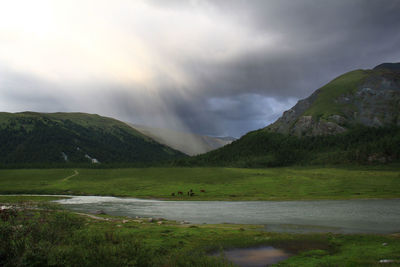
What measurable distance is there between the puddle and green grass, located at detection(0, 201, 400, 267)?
3.88 ft

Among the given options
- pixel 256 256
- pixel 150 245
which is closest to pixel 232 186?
pixel 150 245

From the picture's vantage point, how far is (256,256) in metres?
28.6

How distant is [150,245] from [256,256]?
424 inches

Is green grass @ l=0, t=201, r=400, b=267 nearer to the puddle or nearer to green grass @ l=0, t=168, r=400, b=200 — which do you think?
the puddle

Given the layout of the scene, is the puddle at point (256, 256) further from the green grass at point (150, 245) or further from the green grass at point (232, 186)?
the green grass at point (232, 186)

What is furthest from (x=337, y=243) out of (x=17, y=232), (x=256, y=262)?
(x=17, y=232)

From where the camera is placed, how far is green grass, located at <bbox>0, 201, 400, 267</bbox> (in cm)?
1600

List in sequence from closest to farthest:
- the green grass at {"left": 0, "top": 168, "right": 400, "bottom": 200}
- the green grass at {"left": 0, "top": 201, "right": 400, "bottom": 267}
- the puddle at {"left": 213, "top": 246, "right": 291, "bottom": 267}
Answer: the green grass at {"left": 0, "top": 201, "right": 400, "bottom": 267}
the puddle at {"left": 213, "top": 246, "right": 291, "bottom": 267}
the green grass at {"left": 0, "top": 168, "right": 400, "bottom": 200}

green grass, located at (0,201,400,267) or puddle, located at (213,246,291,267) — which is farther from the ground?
green grass, located at (0,201,400,267)

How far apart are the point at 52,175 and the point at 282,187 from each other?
149 m

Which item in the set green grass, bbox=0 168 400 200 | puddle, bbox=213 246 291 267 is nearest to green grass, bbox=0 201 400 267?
puddle, bbox=213 246 291 267

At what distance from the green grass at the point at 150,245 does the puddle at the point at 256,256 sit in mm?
1181

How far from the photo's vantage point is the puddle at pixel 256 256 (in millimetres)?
26188

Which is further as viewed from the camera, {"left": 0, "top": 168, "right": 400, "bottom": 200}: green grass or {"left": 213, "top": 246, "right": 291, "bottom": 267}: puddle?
{"left": 0, "top": 168, "right": 400, "bottom": 200}: green grass
